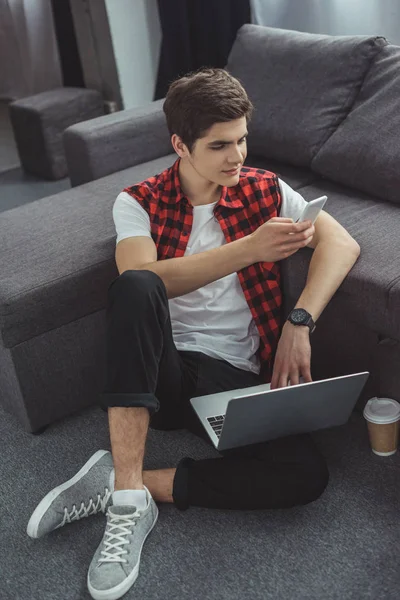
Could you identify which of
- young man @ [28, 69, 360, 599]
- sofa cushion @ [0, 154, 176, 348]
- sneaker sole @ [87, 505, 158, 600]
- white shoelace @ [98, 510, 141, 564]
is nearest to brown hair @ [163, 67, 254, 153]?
young man @ [28, 69, 360, 599]

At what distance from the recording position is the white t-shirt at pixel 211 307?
6.30ft

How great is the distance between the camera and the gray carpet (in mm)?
1601

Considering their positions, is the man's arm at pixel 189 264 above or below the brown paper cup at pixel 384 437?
above

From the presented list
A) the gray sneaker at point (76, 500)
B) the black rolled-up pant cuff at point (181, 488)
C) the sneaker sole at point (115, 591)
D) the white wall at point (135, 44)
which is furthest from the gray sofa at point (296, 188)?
the white wall at point (135, 44)

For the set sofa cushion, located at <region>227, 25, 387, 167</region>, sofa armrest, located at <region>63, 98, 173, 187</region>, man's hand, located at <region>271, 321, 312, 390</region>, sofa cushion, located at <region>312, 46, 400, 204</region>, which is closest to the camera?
man's hand, located at <region>271, 321, 312, 390</region>

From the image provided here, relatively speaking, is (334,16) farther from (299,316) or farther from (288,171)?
(299,316)

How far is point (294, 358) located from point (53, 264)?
27.8 inches

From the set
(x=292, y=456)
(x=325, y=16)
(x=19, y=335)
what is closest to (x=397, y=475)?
(x=292, y=456)

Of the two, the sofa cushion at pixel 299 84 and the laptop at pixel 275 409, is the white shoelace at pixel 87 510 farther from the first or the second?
the sofa cushion at pixel 299 84

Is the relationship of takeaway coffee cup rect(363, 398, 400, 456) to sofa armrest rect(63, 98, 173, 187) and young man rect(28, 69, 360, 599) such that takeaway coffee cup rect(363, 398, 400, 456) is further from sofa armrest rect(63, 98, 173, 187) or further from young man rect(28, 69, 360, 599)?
sofa armrest rect(63, 98, 173, 187)

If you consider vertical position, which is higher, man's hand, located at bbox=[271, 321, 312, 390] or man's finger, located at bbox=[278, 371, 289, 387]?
man's hand, located at bbox=[271, 321, 312, 390]

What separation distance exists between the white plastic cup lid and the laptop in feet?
0.21

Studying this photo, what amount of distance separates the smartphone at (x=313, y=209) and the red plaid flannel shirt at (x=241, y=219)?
0.62 ft

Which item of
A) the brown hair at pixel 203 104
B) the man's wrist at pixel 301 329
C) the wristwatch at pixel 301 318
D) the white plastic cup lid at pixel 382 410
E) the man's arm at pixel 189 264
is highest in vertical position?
the brown hair at pixel 203 104
